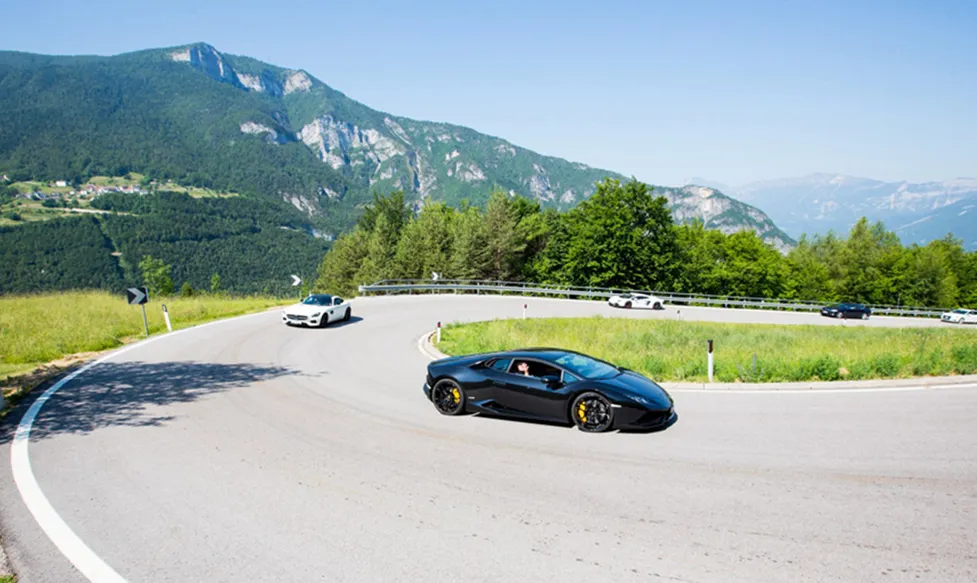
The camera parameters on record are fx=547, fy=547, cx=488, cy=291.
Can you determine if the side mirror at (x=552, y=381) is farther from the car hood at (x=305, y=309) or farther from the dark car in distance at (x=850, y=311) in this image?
the dark car in distance at (x=850, y=311)

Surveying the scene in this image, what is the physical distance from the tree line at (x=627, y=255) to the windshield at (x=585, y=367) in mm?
46916

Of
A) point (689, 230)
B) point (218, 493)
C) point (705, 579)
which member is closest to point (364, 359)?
point (218, 493)

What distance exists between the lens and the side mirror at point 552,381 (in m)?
9.14

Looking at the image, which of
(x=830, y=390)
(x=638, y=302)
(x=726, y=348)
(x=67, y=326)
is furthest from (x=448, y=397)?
(x=638, y=302)

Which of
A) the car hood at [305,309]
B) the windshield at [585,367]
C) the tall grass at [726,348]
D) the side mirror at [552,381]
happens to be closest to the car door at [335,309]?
the car hood at [305,309]

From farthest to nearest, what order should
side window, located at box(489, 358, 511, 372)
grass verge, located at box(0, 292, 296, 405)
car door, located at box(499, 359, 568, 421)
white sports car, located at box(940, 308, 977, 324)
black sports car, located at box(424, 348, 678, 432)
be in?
white sports car, located at box(940, 308, 977, 324)
grass verge, located at box(0, 292, 296, 405)
side window, located at box(489, 358, 511, 372)
car door, located at box(499, 359, 568, 421)
black sports car, located at box(424, 348, 678, 432)

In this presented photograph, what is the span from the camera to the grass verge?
13.9 m

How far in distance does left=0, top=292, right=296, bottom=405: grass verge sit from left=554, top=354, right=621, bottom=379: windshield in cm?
1057

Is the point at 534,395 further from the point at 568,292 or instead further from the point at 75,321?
the point at 568,292

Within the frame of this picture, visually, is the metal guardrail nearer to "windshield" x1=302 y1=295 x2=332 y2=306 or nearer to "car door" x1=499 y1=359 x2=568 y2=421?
"windshield" x1=302 y1=295 x2=332 y2=306

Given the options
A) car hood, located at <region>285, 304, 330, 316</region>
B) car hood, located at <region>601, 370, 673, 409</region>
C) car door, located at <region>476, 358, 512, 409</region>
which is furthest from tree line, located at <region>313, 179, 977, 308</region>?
car hood, located at <region>601, 370, 673, 409</region>

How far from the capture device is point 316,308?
22062 millimetres

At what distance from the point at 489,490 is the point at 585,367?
363 cm

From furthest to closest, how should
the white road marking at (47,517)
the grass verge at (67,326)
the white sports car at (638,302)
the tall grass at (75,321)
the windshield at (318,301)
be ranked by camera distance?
the white sports car at (638,302)
the windshield at (318,301)
the tall grass at (75,321)
the grass verge at (67,326)
the white road marking at (47,517)
